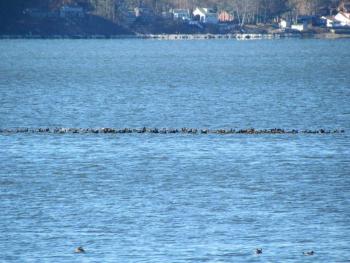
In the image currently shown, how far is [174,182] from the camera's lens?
38.4 meters

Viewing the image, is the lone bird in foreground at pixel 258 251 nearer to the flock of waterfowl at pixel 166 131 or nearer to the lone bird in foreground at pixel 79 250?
the lone bird in foreground at pixel 79 250

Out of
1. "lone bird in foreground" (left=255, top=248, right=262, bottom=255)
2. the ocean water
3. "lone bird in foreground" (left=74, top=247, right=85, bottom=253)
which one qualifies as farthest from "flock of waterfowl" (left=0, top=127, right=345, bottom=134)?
"lone bird in foreground" (left=74, top=247, right=85, bottom=253)

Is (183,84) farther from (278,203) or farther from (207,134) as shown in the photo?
(278,203)

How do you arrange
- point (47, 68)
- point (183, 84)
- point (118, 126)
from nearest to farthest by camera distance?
point (118, 126), point (183, 84), point (47, 68)

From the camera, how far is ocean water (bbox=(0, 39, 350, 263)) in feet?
96.8

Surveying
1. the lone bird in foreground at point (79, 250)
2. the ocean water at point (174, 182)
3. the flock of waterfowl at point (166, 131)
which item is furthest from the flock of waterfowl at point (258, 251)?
the flock of waterfowl at point (166, 131)

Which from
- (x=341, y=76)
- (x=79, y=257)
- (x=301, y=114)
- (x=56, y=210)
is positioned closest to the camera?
(x=79, y=257)

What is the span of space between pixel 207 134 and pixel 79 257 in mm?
23988

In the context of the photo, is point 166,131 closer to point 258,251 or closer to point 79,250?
point 79,250

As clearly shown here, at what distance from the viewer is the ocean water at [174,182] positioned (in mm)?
29516

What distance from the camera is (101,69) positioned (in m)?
128

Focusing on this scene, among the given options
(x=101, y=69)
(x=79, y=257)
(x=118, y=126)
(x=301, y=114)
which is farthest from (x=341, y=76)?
(x=79, y=257)

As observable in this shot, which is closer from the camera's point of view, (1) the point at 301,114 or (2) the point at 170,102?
(1) the point at 301,114

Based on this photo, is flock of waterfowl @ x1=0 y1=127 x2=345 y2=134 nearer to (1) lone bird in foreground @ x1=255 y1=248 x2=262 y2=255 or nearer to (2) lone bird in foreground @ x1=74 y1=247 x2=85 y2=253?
(1) lone bird in foreground @ x1=255 y1=248 x2=262 y2=255
